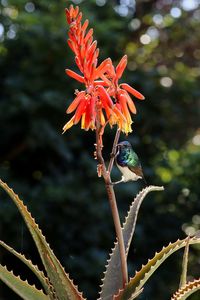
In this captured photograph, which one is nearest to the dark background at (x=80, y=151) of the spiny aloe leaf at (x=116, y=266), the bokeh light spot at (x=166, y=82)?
the bokeh light spot at (x=166, y=82)

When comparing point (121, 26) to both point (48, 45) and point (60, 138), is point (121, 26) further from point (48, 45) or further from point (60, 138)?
point (60, 138)

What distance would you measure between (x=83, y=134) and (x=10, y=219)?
0.84 meters

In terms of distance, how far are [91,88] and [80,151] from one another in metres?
3.10

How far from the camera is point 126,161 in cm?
144

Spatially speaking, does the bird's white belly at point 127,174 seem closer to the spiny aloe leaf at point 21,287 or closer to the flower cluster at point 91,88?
the flower cluster at point 91,88

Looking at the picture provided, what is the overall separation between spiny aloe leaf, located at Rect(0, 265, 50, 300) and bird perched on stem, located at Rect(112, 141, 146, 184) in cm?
29

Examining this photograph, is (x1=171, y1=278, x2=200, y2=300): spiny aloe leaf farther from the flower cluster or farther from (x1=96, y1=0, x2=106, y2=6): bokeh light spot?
(x1=96, y1=0, x2=106, y2=6): bokeh light spot

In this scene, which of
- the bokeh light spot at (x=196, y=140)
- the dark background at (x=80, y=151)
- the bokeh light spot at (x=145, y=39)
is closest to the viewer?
the dark background at (x=80, y=151)

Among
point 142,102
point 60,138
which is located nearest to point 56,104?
point 60,138

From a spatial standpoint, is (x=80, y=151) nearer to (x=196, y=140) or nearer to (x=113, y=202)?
(x=196, y=140)

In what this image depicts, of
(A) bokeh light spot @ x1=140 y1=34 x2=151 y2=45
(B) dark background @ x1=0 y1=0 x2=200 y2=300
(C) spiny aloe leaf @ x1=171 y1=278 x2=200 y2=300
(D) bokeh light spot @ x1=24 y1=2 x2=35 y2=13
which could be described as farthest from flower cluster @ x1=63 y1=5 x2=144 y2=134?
(A) bokeh light spot @ x1=140 y1=34 x2=151 y2=45

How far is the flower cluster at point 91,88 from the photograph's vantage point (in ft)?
4.25

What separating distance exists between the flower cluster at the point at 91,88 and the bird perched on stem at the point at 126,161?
0.06 meters

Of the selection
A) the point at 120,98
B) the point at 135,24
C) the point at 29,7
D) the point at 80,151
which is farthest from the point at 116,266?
the point at 135,24
